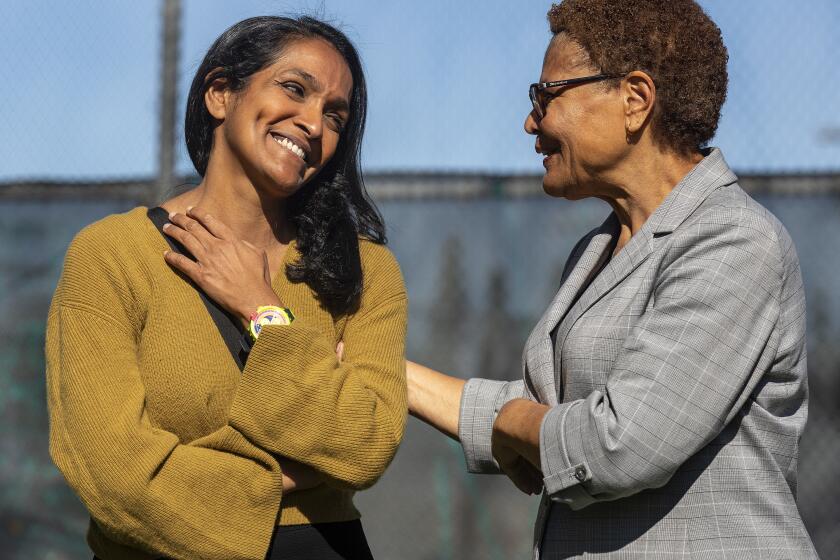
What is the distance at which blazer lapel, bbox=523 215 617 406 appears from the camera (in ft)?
8.19

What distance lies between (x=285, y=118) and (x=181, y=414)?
745 mm

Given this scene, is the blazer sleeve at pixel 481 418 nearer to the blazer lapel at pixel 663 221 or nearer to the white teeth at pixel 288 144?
the blazer lapel at pixel 663 221

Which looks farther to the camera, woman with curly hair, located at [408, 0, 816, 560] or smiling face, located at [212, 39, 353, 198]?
smiling face, located at [212, 39, 353, 198]

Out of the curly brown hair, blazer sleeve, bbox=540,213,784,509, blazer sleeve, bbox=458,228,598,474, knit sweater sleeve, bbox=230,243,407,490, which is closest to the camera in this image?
blazer sleeve, bbox=540,213,784,509

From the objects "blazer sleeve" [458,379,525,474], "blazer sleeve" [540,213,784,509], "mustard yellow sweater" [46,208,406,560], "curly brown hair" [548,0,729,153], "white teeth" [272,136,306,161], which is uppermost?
"curly brown hair" [548,0,729,153]

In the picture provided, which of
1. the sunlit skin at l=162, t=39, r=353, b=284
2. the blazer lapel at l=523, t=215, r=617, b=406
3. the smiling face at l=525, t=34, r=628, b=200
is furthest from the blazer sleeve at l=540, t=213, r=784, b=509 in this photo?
the sunlit skin at l=162, t=39, r=353, b=284

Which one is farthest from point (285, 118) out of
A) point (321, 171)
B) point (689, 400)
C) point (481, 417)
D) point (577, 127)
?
point (689, 400)

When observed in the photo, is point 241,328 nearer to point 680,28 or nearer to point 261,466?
point 261,466

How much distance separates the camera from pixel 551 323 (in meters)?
2.55

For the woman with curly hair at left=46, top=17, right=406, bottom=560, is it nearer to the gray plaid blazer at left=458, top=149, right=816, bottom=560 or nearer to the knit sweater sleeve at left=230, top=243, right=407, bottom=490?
the knit sweater sleeve at left=230, top=243, right=407, bottom=490

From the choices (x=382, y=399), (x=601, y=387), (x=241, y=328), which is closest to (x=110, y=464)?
(x=241, y=328)

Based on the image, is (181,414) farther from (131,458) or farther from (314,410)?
(314,410)

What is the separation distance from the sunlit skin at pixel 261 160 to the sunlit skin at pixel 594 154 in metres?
0.48

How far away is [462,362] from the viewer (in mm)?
4703
